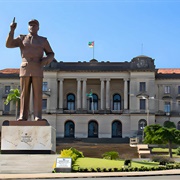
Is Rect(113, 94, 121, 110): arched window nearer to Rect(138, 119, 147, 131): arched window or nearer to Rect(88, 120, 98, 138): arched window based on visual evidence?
Rect(88, 120, 98, 138): arched window

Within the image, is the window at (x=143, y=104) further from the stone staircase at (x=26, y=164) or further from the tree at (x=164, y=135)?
the stone staircase at (x=26, y=164)

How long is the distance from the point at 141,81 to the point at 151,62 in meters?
3.77

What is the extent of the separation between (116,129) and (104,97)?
6.06 meters

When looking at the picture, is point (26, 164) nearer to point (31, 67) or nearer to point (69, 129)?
point (31, 67)

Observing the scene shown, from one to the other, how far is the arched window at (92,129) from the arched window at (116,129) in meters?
3.00

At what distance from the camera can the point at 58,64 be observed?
268 ft

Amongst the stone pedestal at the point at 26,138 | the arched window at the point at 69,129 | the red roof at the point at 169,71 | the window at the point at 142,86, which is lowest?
the stone pedestal at the point at 26,138

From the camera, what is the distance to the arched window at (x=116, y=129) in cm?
8056

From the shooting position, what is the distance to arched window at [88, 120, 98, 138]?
266 ft

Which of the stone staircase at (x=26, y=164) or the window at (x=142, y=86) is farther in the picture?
the window at (x=142, y=86)

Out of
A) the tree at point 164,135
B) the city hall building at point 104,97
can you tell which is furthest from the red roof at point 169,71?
the tree at point 164,135

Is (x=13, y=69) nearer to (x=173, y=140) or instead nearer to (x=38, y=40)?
(x=173, y=140)

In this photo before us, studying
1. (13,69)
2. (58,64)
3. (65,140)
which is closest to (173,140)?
(65,140)

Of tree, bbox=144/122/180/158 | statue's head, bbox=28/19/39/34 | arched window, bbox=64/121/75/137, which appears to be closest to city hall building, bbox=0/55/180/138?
arched window, bbox=64/121/75/137
